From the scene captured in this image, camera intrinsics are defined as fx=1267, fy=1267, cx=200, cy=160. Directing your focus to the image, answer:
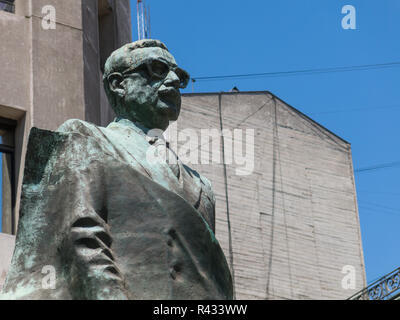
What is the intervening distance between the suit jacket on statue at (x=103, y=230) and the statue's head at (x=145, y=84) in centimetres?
44

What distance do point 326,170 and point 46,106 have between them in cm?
2695

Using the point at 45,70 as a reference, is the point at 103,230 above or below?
below

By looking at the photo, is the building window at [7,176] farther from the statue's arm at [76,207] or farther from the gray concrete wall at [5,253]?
the statue's arm at [76,207]

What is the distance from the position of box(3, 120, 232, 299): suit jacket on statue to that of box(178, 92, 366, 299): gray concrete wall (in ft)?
100

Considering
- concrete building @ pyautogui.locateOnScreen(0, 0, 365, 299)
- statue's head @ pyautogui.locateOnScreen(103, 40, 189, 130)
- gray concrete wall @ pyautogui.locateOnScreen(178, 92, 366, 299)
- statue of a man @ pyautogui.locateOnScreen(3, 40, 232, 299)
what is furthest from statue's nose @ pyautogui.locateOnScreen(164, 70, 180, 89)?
concrete building @ pyautogui.locateOnScreen(0, 0, 365, 299)

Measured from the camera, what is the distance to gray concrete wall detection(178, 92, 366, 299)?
39562 mm

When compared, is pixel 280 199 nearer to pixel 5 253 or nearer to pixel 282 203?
pixel 282 203

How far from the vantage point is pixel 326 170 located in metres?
44.9

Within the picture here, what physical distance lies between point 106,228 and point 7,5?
1302 centimetres

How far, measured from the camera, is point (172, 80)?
813 cm

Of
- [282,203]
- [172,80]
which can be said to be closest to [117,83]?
[172,80]

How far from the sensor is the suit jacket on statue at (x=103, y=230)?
718 centimetres

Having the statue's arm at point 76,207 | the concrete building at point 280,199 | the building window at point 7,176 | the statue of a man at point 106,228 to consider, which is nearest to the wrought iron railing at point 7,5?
the building window at point 7,176

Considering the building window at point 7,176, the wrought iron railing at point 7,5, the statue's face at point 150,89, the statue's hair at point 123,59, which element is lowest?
the statue's face at point 150,89
